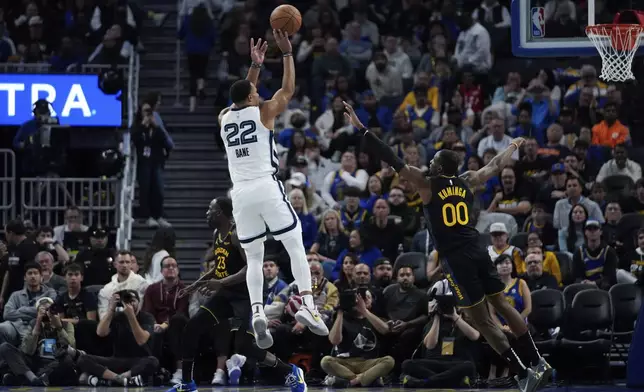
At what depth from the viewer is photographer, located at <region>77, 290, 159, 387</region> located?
1720 centimetres

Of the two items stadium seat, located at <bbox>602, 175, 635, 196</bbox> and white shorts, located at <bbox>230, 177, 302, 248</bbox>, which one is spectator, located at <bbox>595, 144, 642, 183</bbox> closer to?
stadium seat, located at <bbox>602, 175, 635, 196</bbox>

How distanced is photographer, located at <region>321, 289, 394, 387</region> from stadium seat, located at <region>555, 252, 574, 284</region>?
282 cm

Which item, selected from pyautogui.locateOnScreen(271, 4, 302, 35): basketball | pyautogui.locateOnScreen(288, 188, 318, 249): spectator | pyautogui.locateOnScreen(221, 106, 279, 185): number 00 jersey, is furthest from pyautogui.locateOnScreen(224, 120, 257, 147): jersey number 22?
pyautogui.locateOnScreen(288, 188, 318, 249): spectator

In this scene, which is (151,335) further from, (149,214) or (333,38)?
(333,38)

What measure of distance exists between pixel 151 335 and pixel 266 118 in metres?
5.17

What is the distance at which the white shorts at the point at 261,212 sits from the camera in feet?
43.7

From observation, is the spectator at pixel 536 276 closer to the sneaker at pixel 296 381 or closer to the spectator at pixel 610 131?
the spectator at pixel 610 131

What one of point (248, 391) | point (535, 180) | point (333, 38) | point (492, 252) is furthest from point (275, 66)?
point (248, 391)

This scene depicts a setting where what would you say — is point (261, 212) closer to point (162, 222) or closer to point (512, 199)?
point (512, 199)

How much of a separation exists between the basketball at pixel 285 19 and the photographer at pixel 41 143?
8.87 metres

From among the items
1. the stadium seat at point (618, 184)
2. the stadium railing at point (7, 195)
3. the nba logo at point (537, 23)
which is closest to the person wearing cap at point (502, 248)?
the stadium seat at point (618, 184)

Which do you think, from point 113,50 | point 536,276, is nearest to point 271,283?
point 536,276

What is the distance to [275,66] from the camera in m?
24.1

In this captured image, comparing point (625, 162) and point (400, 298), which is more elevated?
point (625, 162)
